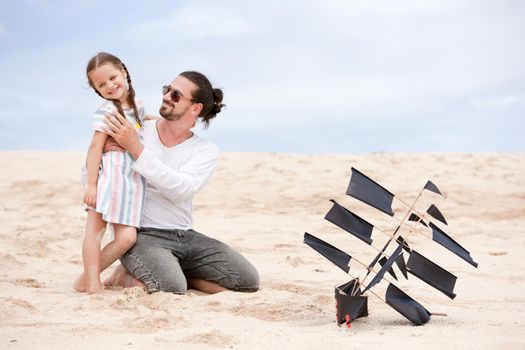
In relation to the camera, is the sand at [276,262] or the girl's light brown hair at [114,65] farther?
the girl's light brown hair at [114,65]

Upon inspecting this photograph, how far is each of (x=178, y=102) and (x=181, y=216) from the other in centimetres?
67

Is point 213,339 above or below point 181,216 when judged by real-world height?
below

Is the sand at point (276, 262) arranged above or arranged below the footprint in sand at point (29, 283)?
above

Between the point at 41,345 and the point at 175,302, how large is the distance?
2.74ft

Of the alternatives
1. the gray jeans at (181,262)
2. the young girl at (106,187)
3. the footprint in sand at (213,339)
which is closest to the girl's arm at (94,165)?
the young girl at (106,187)

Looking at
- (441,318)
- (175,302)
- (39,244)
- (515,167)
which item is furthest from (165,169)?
(515,167)

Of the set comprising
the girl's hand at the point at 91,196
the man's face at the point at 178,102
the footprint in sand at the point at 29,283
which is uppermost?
the man's face at the point at 178,102

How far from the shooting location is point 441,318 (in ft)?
9.05

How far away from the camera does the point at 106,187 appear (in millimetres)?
3293

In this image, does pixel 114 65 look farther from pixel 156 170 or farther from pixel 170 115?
pixel 156 170

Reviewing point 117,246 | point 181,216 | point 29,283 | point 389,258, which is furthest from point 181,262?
point 389,258

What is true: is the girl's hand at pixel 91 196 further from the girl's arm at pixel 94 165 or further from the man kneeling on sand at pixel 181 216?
the man kneeling on sand at pixel 181 216

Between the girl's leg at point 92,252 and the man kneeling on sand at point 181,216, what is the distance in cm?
22

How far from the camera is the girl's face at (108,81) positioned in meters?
3.33
